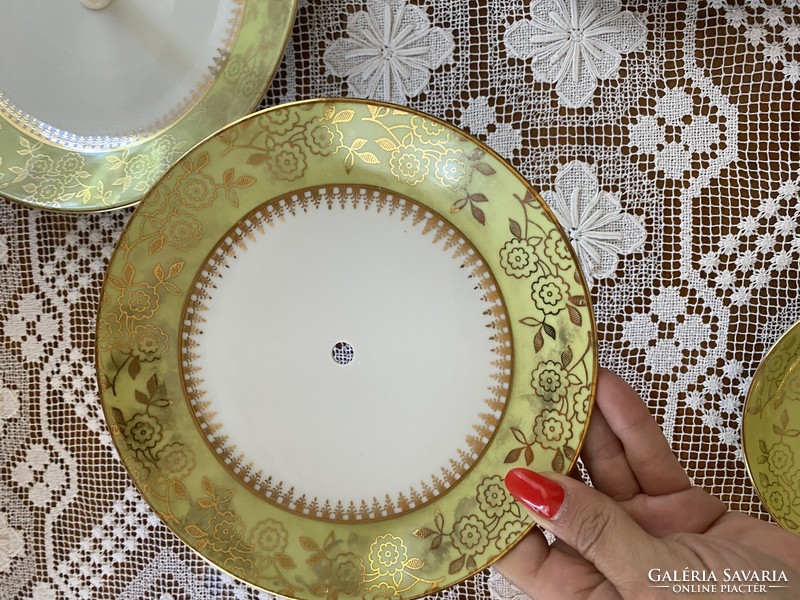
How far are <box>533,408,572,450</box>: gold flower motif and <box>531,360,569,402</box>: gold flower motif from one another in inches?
0.6

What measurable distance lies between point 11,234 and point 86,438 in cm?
29

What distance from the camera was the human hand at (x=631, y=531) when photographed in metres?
0.57

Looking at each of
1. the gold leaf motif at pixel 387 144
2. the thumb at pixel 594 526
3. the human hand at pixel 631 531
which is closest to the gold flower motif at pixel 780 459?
the human hand at pixel 631 531

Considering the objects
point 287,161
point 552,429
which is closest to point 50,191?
point 287,161

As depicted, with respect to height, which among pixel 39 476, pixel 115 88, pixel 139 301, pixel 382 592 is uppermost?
pixel 115 88

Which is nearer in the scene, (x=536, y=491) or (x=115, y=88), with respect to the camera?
(x=536, y=491)

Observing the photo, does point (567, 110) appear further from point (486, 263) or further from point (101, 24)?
point (101, 24)

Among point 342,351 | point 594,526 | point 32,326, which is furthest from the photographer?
point 32,326

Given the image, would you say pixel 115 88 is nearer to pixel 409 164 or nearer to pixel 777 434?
pixel 409 164

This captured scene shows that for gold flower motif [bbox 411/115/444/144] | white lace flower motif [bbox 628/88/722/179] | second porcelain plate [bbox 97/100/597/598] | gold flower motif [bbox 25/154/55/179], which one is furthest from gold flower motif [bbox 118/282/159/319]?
white lace flower motif [bbox 628/88/722/179]

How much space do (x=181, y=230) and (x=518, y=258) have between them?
14.3 inches

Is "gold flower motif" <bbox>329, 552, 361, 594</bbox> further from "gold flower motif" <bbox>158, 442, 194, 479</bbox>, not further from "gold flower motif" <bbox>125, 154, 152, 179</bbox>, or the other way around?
"gold flower motif" <bbox>125, 154, 152, 179</bbox>

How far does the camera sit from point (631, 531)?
0.58 m

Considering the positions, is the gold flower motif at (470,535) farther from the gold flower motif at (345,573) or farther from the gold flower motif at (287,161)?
the gold flower motif at (287,161)
